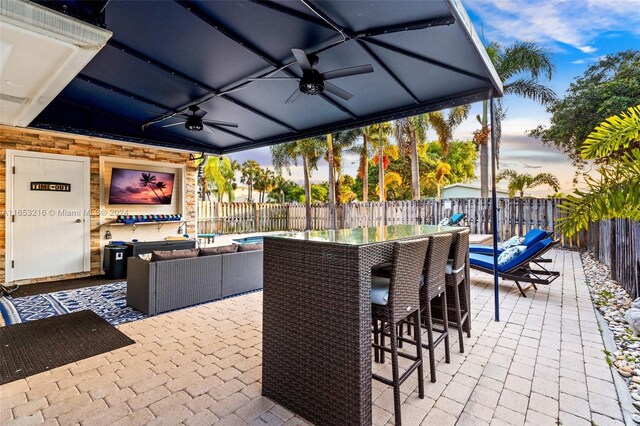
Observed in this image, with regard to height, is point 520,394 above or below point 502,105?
below

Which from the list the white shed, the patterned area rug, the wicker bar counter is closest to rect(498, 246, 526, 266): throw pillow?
the wicker bar counter

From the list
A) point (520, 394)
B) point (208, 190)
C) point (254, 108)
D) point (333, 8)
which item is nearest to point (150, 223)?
point (254, 108)

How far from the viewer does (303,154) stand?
608 inches

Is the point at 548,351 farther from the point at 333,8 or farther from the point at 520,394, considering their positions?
the point at 333,8

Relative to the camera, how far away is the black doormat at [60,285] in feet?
16.4

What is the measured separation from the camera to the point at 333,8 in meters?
2.66

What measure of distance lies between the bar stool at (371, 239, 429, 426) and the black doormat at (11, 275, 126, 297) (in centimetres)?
586

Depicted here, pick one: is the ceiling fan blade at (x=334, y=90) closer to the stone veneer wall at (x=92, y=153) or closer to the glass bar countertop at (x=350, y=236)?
the glass bar countertop at (x=350, y=236)

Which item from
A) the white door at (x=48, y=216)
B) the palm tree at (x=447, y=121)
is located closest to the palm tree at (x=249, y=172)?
the palm tree at (x=447, y=121)

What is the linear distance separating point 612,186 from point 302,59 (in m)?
3.13

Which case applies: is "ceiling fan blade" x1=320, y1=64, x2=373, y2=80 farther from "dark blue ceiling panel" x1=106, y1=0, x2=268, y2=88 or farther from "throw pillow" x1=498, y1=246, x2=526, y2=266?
"throw pillow" x1=498, y1=246, x2=526, y2=266

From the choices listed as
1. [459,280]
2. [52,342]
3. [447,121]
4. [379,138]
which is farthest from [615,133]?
[379,138]

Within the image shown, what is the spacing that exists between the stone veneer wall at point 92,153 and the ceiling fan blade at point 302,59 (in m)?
5.04

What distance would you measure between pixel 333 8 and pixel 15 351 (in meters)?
4.49
